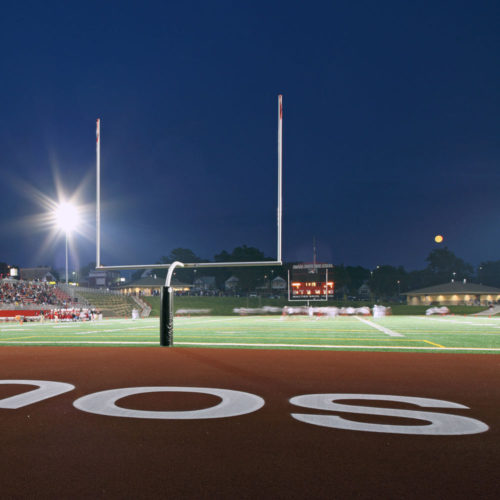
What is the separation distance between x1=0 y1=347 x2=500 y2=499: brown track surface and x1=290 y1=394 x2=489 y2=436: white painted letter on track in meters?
0.12

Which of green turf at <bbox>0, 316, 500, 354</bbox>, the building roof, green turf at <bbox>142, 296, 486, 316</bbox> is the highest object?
the building roof

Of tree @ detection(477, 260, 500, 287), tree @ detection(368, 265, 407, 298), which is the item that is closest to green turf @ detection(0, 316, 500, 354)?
tree @ detection(368, 265, 407, 298)

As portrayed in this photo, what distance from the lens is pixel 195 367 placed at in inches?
263

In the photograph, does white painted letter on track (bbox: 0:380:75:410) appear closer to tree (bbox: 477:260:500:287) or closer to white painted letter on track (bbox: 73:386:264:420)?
white painted letter on track (bbox: 73:386:264:420)

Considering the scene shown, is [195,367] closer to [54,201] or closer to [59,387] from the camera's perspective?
[59,387]

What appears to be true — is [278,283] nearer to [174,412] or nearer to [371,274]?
[371,274]

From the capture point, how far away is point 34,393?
477cm

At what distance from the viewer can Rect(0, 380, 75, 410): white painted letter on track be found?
4270mm

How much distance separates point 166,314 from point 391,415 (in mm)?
6562

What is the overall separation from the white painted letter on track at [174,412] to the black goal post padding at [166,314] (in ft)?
14.6

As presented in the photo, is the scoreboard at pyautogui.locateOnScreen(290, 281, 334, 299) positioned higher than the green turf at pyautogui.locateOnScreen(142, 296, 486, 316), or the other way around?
the scoreboard at pyautogui.locateOnScreen(290, 281, 334, 299)

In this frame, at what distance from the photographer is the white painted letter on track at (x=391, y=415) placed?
3341 millimetres

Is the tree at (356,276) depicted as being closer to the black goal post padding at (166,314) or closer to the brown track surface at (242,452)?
the black goal post padding at (166,314)

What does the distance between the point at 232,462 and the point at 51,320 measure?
29.6 metres
